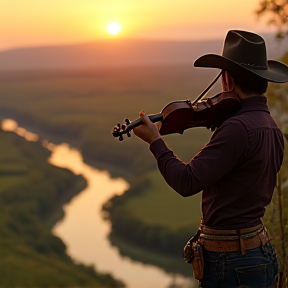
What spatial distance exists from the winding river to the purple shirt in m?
17.9

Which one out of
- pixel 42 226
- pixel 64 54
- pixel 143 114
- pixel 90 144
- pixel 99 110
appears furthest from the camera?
pixel 99 110

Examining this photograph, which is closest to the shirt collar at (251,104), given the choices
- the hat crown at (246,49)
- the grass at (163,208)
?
the hat crown at (246,49)

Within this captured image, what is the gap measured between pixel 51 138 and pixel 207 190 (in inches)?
2122

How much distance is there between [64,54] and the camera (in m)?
64.0

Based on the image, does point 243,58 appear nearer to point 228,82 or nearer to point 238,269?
point 228,82

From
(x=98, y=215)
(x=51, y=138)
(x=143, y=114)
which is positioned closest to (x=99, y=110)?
(x=51, y=138)

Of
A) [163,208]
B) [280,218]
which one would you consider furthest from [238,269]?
[163,208]

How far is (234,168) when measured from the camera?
165cm

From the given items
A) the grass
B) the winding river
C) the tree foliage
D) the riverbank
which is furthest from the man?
the grass

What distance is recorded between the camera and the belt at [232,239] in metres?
1.72

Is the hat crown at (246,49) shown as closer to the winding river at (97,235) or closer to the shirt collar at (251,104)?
the shirt collar at (251,104)

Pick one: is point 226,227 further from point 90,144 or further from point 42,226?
point 90,144

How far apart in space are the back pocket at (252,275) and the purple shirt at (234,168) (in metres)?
0.14

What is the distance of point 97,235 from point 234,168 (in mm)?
28990
